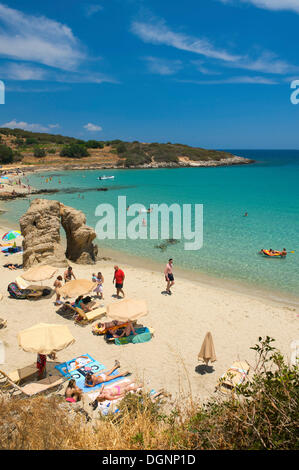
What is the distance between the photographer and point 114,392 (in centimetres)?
688

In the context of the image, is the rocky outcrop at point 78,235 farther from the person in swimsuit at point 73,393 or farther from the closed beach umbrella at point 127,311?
the person in swimsuit at point 73,393

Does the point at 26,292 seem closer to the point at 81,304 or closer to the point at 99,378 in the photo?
the point at 81,304

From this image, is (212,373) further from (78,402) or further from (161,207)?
(161,207)

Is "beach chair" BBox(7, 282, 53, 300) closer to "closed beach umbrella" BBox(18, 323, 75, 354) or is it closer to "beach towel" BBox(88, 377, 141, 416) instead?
"closed beach umbrella" BBox(18, 323, 75, 354)

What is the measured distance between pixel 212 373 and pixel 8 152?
92.5 metres

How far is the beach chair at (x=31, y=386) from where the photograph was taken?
22.0ft

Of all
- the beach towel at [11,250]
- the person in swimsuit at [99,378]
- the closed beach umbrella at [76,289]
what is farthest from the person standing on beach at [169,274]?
the beach towel at [11,250]

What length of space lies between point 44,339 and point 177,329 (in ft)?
15.5

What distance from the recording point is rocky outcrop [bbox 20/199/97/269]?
16.0m

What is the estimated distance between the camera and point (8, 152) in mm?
85438

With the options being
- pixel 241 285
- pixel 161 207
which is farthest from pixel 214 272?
pixel 161 207

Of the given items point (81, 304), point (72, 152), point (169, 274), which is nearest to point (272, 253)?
point (169, 274)
